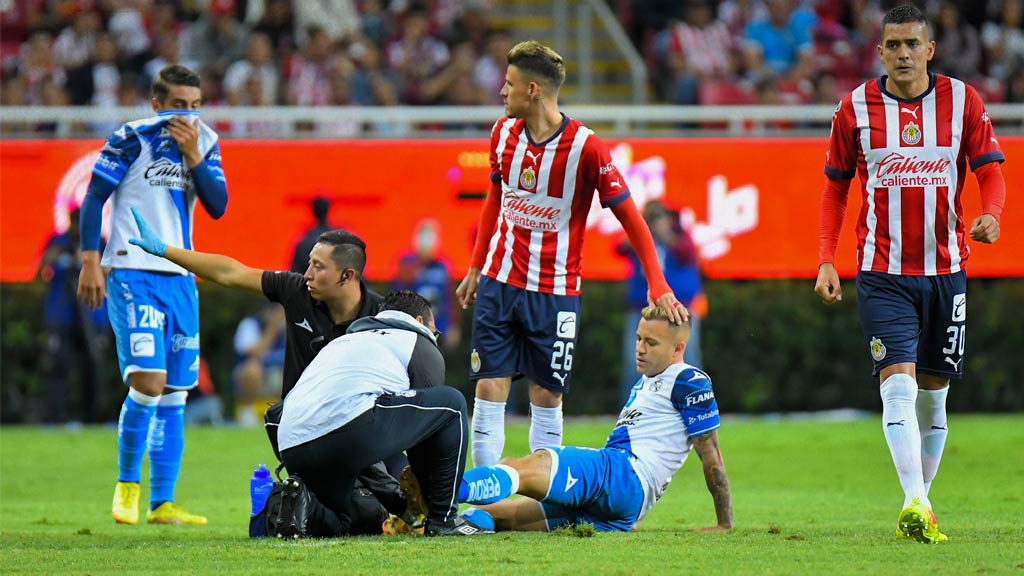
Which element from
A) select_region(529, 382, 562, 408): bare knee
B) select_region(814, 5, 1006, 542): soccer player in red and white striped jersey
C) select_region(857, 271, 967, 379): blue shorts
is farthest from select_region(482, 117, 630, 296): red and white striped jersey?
select_region(857, 271, 967, 379): blue shorts

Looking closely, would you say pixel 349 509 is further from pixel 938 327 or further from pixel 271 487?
pixel 938 327

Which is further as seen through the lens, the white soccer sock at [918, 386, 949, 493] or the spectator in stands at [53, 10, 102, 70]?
the spectator in stands at [53, 10, 102, 70]

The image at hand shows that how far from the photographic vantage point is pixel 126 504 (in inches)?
351

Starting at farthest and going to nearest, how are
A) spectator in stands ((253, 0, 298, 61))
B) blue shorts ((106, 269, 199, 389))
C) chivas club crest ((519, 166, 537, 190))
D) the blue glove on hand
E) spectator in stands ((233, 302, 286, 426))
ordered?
spectator in stands ((253, 0, 298, 61)) → spectator in stands ((233, 302, 286, 426)) → blue shorts ((106, 269, 199, 389)) → chivas club crest ((519, 166, 537, 190)) → the blue glove on hand

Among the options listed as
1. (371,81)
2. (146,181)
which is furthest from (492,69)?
(146,181)

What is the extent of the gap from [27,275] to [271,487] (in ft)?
33.6

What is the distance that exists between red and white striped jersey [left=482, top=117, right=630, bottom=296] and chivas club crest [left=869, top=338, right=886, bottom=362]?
160 cm

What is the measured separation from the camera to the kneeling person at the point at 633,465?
7.64 metres

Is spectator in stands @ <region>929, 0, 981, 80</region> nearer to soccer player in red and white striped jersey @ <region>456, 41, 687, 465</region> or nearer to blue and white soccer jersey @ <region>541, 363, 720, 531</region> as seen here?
soccer player in red and white striped jersey @ <region>456, 41, 687, 465</region>

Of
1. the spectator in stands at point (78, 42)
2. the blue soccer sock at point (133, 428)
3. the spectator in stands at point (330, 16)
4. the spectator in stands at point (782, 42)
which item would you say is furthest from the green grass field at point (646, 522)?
the spectator in stands at point (330, 16)

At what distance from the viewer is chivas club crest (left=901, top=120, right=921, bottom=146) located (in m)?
7.57

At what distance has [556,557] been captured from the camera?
257 inches

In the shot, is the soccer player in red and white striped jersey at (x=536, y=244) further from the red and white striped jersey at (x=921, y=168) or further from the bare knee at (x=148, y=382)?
the bare knee at (x=148, y=382)

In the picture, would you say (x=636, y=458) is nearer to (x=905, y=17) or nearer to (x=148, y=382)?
(x=905, y=17)
